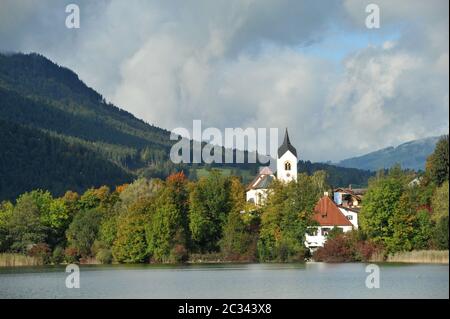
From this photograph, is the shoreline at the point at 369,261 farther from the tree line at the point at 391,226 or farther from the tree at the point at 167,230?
the tree at the point at 167,230

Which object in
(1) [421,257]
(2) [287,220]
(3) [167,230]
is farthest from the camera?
(3) [167,230]

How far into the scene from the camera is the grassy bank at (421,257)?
73250mm

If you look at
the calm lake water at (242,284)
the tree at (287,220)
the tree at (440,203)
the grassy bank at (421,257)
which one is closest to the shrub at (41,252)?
the tree at (287,220)

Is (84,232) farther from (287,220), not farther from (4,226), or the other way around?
(287,220)

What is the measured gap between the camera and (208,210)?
94062 mm

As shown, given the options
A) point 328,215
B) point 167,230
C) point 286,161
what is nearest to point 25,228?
point 167,230

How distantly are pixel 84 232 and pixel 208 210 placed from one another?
1325 centimetres

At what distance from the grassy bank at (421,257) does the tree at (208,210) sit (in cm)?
2058

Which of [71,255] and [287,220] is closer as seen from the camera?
[287,220]

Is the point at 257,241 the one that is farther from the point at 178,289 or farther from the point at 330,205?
the point at 178,289

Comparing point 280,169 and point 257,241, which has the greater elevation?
point 280,169

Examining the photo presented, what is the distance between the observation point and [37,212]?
99.2 metres
